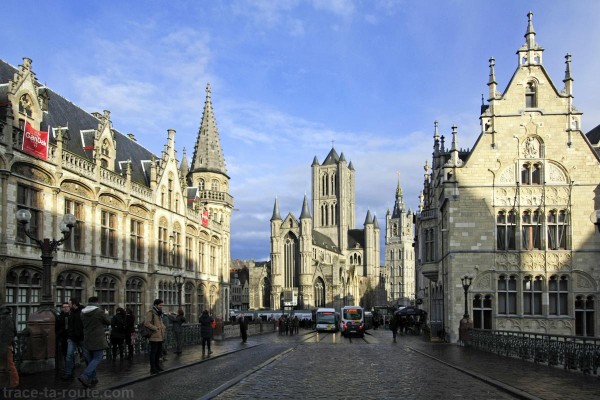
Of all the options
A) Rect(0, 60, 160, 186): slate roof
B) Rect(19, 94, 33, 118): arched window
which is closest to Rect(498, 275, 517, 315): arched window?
Rect(0, 60, 160, 186): slate roof

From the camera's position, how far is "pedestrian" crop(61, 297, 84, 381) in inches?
583

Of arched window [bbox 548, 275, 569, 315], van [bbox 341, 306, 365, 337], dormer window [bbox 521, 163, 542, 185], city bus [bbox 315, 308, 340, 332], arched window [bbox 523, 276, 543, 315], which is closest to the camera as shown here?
arched window [bbox 548, 275, 569, 315]

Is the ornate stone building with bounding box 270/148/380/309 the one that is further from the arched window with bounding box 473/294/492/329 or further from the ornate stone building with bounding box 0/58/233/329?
the arched window with bounding box 473/294/492/329

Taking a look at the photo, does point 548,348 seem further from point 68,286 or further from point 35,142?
point 68,286

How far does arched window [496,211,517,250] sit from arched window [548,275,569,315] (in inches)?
110

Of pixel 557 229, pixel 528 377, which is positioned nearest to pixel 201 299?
pixel 557 229

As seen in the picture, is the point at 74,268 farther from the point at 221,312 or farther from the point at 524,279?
the point at 221,312

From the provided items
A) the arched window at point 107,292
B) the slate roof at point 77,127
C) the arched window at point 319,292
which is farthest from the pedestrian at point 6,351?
the arched window at point 319,292

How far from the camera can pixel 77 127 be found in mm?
Result: 39312

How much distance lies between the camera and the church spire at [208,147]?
Answer: 63219 millimetres

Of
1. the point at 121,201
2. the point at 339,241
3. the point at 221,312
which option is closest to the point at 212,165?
the point at 221,312

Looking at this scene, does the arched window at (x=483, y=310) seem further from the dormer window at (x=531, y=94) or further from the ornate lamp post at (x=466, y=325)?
the dormer window at (x=531, y=94)

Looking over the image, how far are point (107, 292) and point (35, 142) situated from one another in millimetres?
11399

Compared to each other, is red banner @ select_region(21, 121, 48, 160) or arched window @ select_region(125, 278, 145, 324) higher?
red banner @ select_region(21, 121, 48, 160)
